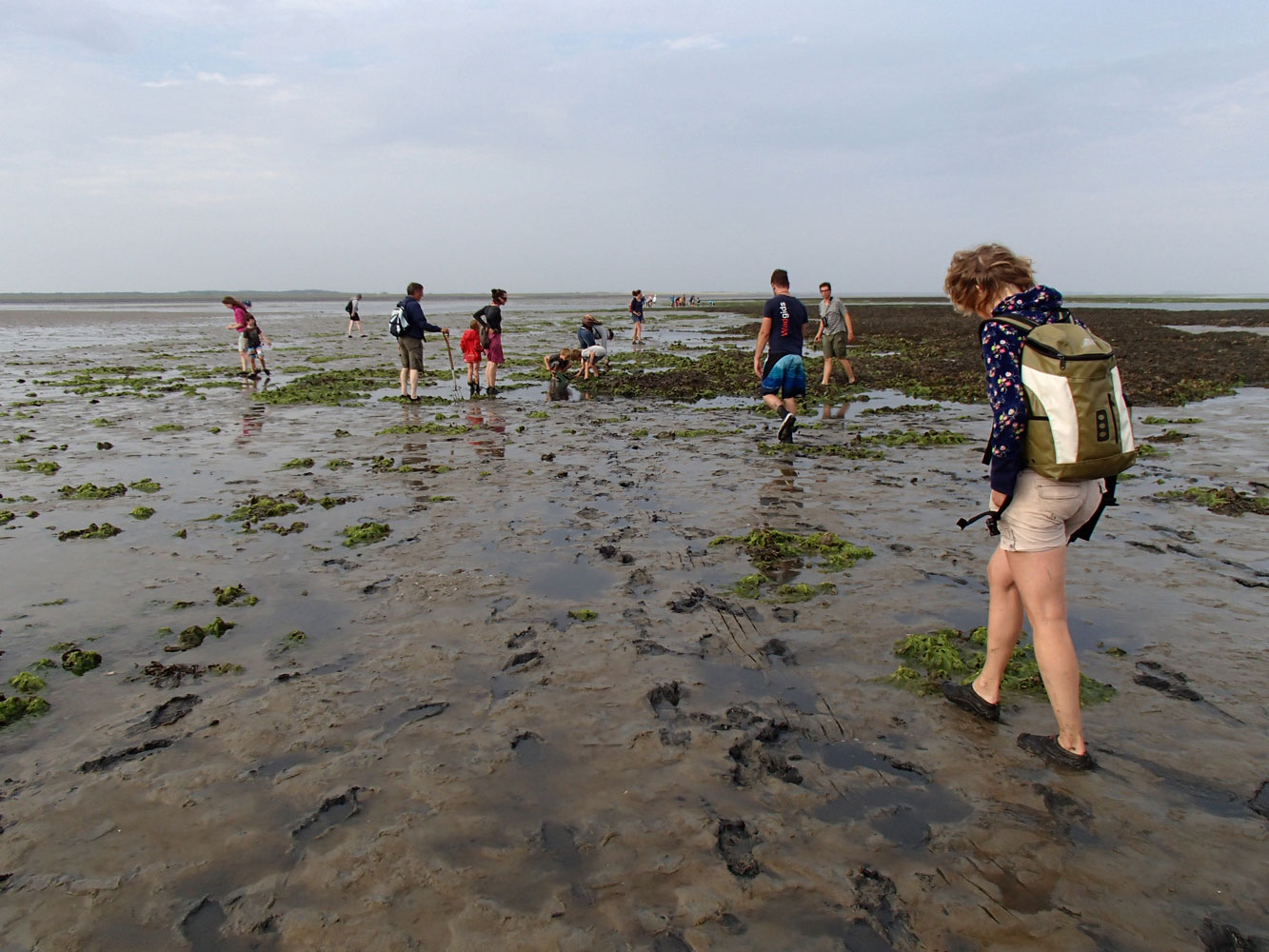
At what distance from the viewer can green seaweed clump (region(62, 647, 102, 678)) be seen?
4.52m

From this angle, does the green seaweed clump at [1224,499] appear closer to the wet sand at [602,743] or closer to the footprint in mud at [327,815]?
the wet sand at [602,743]

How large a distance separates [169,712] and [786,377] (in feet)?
29.1

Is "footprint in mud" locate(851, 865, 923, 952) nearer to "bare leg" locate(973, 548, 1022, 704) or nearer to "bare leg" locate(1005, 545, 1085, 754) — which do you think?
"bare leg" locate(1005, 545, 1085, 754)

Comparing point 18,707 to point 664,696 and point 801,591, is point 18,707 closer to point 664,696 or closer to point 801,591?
point 664,696

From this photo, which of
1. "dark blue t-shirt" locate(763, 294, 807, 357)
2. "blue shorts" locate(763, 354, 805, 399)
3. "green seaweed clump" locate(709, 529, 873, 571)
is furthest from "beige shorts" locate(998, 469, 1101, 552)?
"blue shorts" locate(763, 354, 805, 399)

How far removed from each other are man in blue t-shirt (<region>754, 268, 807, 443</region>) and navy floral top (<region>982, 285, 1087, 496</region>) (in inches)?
273

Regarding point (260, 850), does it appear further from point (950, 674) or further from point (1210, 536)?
point (1210, 536)

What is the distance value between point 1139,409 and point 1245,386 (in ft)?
18.2

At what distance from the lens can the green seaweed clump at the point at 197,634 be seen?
4.86 m

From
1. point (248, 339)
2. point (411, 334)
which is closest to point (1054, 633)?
point (411, 334)

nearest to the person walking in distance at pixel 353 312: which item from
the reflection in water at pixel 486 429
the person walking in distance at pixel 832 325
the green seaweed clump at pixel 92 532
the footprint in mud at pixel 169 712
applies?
the reflection in water at pixel 486 429

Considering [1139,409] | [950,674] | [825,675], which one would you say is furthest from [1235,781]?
[1139,409]

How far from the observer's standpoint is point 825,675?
4406 millimetres

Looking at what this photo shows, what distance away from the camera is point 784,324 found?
418 inches
